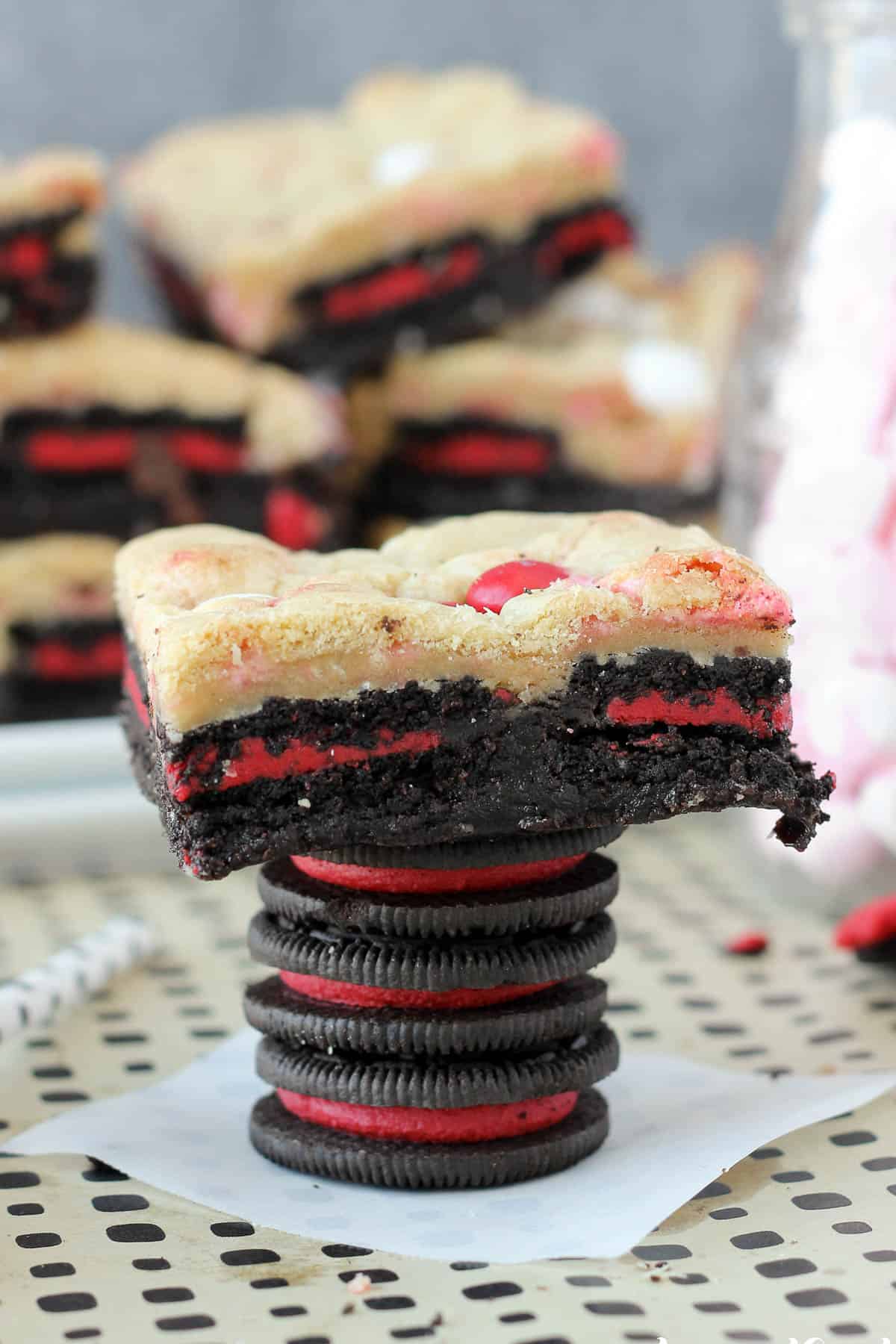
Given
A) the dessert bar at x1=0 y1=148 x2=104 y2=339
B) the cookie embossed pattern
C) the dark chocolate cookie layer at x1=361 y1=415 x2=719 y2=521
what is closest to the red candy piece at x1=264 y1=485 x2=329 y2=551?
the dark chocolate cookie layer at x1=361 y1=415 x2=719 y2=521

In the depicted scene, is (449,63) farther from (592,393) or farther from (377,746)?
(377,746)

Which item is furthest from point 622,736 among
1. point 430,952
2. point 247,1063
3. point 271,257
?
point 271,257

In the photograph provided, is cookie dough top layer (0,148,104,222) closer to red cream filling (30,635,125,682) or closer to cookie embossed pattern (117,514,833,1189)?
red cream filling (30,635,125,682)

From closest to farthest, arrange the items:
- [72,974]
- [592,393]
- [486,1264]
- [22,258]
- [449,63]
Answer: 1. [486,1264]
2. [72,974]
3. [22,258]
4. [592,393]
5. [449,63]

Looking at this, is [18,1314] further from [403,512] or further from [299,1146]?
[403,512]

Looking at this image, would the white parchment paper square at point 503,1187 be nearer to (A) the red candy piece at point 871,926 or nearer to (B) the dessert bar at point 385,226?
(A) the red candy piece at point 871,926

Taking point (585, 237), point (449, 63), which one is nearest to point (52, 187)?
point (585, 237)
